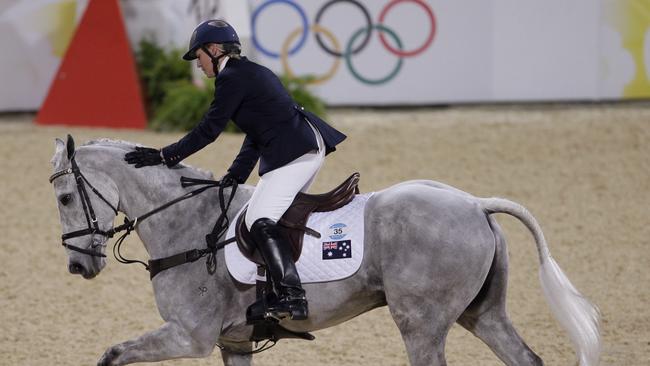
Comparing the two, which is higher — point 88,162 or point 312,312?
point 88,162

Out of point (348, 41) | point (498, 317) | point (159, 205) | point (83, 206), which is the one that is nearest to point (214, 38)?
point (159, 205)

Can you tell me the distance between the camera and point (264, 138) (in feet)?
19.9

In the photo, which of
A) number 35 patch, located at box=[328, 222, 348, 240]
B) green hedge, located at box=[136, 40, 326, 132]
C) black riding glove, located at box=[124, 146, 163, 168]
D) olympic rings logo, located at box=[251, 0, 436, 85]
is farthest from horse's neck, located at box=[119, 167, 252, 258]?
olympic rings logo, located at box=[251, 0, 436, 85]

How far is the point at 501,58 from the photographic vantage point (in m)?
16.3

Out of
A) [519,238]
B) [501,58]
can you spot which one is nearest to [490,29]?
[501,58]

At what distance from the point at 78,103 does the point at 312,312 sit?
1040 centimetres

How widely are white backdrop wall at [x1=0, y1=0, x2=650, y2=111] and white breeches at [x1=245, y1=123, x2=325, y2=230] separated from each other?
10429mm

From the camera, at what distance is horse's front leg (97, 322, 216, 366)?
5.94 m

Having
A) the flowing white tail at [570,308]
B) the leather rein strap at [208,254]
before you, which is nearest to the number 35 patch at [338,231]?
the leather rein strap at [208,254]

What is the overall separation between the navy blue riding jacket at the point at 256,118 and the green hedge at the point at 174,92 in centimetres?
877

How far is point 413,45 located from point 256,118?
10661 millimetres

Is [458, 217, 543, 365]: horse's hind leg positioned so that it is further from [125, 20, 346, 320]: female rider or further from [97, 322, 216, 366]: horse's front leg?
[97, 322, 216, 366]: horse's front leg

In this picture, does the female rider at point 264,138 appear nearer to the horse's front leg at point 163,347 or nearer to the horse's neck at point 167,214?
the horse's neck at point 167,214

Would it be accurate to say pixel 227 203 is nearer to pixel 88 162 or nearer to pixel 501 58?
pixel 88 162
